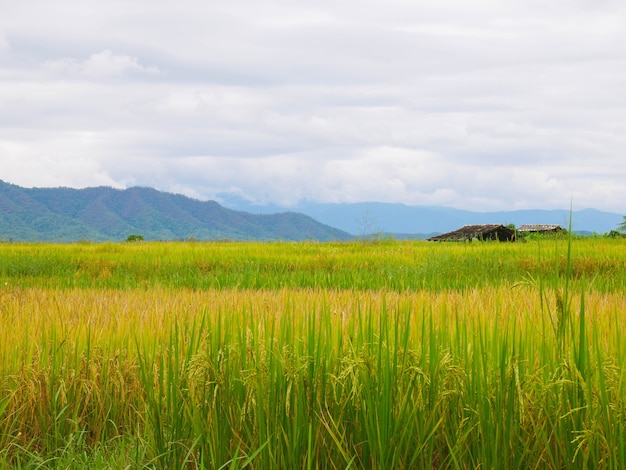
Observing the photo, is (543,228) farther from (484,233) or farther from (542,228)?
(484,233)

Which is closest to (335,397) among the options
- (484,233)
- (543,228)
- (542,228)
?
(484,233)

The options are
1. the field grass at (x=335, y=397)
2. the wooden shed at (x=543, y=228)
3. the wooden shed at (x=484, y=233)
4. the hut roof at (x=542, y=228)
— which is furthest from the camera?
the wooden shed at (x=484, y=233)

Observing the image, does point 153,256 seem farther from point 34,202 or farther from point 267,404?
point 34,202

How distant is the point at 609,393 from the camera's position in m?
2.63

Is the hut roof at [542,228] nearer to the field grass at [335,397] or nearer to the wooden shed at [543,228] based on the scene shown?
the wooden shed at [543,228]

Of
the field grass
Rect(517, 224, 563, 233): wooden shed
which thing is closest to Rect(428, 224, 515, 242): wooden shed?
Rect(517, 224, 563, 233): wooden shed

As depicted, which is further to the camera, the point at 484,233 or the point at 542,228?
the point at 484,233

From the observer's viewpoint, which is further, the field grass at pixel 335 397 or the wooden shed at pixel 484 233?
the wooden shed at pixel 484 233

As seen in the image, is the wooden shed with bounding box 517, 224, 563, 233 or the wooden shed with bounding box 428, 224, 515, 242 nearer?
the wooden shed with bounding box 517, 224, 563, 233

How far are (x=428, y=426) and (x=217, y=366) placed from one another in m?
0.93

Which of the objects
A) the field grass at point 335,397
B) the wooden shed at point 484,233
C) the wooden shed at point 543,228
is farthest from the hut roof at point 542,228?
the field grass at point 335,397

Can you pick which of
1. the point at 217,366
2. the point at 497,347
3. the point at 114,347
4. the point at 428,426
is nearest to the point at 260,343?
the point at 217,366

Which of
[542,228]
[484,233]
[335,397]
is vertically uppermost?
[542,228]

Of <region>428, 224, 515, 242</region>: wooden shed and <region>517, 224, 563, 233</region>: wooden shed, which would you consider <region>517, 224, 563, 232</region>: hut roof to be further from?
<region>428, 224, 515, 242</region>: wooden shed
